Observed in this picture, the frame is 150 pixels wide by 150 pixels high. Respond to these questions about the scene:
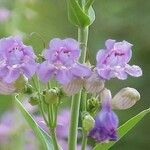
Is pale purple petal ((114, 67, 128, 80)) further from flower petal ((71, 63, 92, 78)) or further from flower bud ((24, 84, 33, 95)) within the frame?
flower bud ((24, 84, 33, 95))

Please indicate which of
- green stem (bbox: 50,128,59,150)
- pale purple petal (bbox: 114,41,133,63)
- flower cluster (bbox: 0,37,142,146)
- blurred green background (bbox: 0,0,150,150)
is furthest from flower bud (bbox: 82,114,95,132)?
blurred green background (bbox: 0,0,150,150)

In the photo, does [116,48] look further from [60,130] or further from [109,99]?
[60,130]

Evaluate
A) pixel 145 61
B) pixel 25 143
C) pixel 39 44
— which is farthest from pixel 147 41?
pixel 25 143

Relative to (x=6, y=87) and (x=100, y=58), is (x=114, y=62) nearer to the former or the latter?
(x=100, y=58)

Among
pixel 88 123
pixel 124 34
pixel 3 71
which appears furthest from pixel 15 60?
pixel 124 34

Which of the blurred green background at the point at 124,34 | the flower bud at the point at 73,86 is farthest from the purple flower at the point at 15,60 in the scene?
the blurred green background at the point at 124,34

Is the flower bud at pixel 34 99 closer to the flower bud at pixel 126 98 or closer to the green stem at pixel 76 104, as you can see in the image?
the green stem at pixel 76 104

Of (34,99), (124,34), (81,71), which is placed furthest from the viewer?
(124,34)
